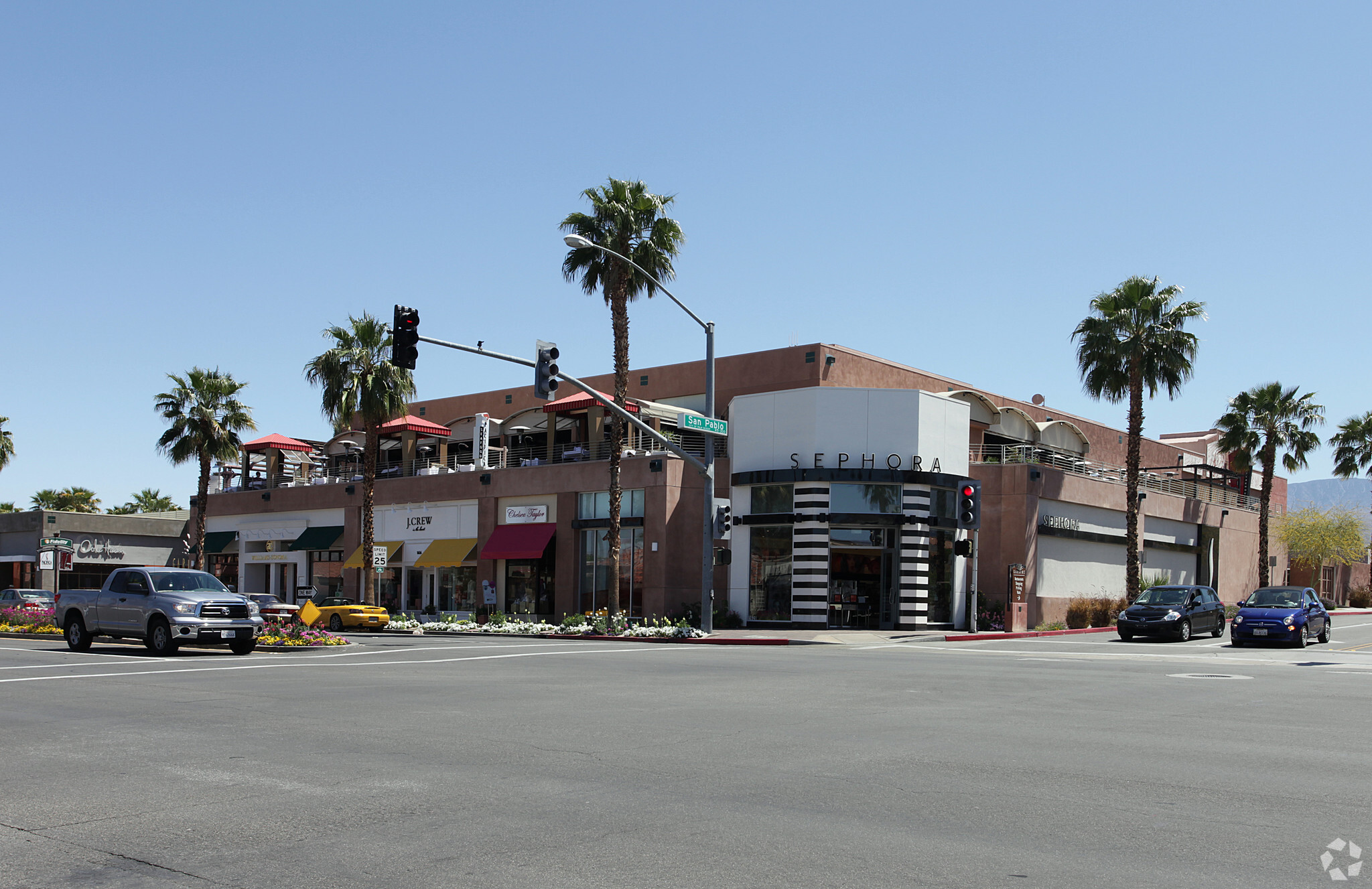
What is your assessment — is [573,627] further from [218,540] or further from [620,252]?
[218,540]

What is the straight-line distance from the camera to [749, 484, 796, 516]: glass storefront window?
36812 millimetres

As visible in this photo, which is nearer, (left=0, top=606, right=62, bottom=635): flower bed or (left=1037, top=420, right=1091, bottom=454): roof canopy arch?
(left=0, top=606, right=62, bottom=635): flower bed

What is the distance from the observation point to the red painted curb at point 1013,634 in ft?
109

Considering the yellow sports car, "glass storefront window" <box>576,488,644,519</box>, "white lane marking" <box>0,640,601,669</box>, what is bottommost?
the yellow sports car

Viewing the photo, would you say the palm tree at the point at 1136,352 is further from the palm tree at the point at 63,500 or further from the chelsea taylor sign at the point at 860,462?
the palm tree at the point at 63,500

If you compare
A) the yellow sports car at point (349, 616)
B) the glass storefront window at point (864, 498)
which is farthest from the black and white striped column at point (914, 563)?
the yellow sports car at point (349, 616)

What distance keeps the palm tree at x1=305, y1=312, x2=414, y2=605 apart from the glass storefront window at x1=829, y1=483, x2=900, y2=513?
1676cm

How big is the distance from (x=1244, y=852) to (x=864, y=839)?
2.16m

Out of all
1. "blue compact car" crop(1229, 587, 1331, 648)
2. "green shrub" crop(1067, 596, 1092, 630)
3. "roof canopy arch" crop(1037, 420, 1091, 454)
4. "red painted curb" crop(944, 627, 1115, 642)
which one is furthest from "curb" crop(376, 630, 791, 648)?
"roof canopy arch" crop(1037, 420, 1091, 454)

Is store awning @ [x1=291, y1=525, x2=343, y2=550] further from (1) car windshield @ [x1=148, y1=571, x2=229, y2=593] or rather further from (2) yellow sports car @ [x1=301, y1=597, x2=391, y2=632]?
(1) car windshield @ [x1=148, y1=571, x2=229, y2=593]

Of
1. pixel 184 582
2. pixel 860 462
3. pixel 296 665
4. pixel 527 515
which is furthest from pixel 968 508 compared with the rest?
pixel 184 582

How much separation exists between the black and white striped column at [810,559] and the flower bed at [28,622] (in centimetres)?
2112

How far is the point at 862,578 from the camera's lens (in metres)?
36.6

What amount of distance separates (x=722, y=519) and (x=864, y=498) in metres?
6.29
